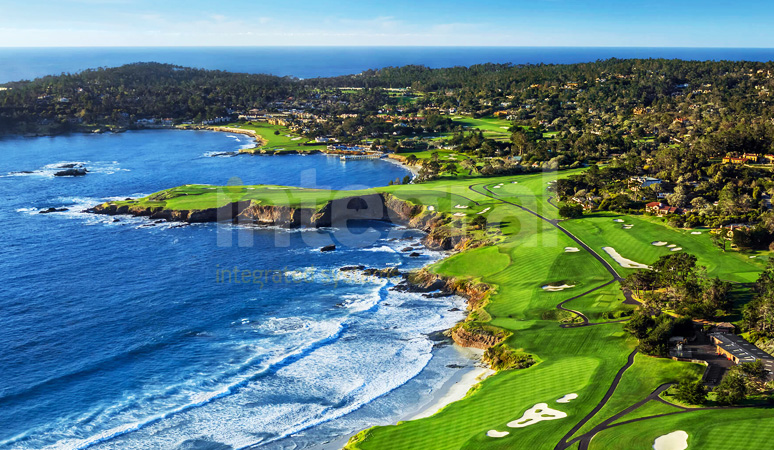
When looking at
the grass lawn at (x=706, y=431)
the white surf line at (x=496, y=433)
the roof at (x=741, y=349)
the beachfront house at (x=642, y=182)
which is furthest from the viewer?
the beachfront house at (x=642, y=182)

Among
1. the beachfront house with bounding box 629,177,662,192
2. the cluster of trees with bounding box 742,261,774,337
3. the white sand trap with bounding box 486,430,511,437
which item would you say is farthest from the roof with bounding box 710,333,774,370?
the beachfront house with bounding box 629,177,662,192

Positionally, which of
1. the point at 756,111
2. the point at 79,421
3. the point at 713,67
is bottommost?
the point at 79,421

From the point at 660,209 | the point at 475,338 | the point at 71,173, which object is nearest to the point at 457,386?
the point at 475,338

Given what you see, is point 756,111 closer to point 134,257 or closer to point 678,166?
point 678,166

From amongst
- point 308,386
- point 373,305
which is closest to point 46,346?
point 308,386

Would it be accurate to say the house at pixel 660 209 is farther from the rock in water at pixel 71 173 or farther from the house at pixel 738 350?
the rock in water at pixel 71 173

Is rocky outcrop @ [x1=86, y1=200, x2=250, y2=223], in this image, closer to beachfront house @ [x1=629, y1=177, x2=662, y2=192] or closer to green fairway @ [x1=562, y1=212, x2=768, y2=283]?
green fairway @ [x1=562, y1=212, x2=768, y2=283]

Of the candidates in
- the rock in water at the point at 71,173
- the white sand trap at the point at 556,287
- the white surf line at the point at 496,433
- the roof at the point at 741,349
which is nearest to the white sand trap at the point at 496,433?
the white surf line at the point at 496,433
